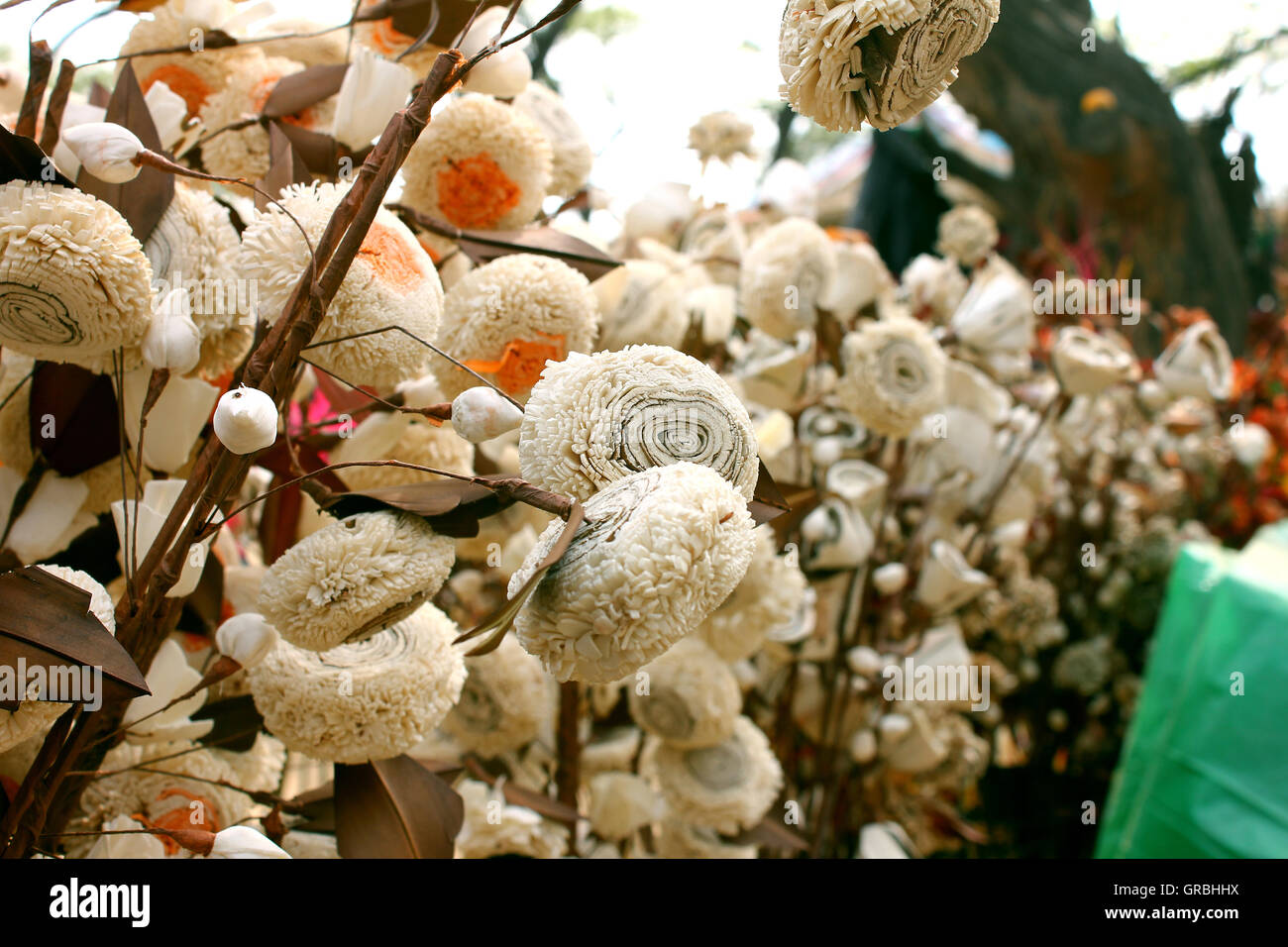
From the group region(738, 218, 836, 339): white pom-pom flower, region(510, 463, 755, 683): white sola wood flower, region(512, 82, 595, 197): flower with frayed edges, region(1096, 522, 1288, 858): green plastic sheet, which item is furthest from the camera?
region(1096, 522, 1288, 858): green plastic sheet

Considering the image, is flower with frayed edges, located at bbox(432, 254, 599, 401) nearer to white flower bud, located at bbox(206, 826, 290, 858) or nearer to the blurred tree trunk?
white flower bud, located at bbox(206, 826, 290, 858)

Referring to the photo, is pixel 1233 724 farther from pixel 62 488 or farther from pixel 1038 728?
pixel 62 488

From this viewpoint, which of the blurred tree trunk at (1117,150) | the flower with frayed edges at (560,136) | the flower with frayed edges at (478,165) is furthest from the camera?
the blurred tree trunk at (1117,150)

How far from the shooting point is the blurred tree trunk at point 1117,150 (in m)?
2.14

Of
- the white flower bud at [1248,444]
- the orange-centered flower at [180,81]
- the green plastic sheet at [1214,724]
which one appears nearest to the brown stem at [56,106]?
the orange-centered flower at [180,81]

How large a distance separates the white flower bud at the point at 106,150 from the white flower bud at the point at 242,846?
234mm

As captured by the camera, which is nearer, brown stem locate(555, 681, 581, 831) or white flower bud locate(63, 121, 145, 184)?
white flower bud locate(63, 121, 145, 184)

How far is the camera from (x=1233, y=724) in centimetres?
87

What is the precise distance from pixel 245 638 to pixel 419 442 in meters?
0.15

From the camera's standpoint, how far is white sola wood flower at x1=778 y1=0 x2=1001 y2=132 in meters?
0.28

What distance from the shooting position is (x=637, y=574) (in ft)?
0.79

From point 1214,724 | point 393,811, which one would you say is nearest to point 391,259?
point 393,811

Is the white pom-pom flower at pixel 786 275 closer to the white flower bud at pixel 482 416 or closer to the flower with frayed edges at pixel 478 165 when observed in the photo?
the flower with frayed edges at pixel 478 165

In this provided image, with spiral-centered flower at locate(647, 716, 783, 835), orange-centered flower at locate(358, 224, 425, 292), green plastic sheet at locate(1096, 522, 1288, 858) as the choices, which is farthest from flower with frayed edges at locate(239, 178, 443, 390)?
green plastic sheet at locate(1096, 522, 1288, 858)
